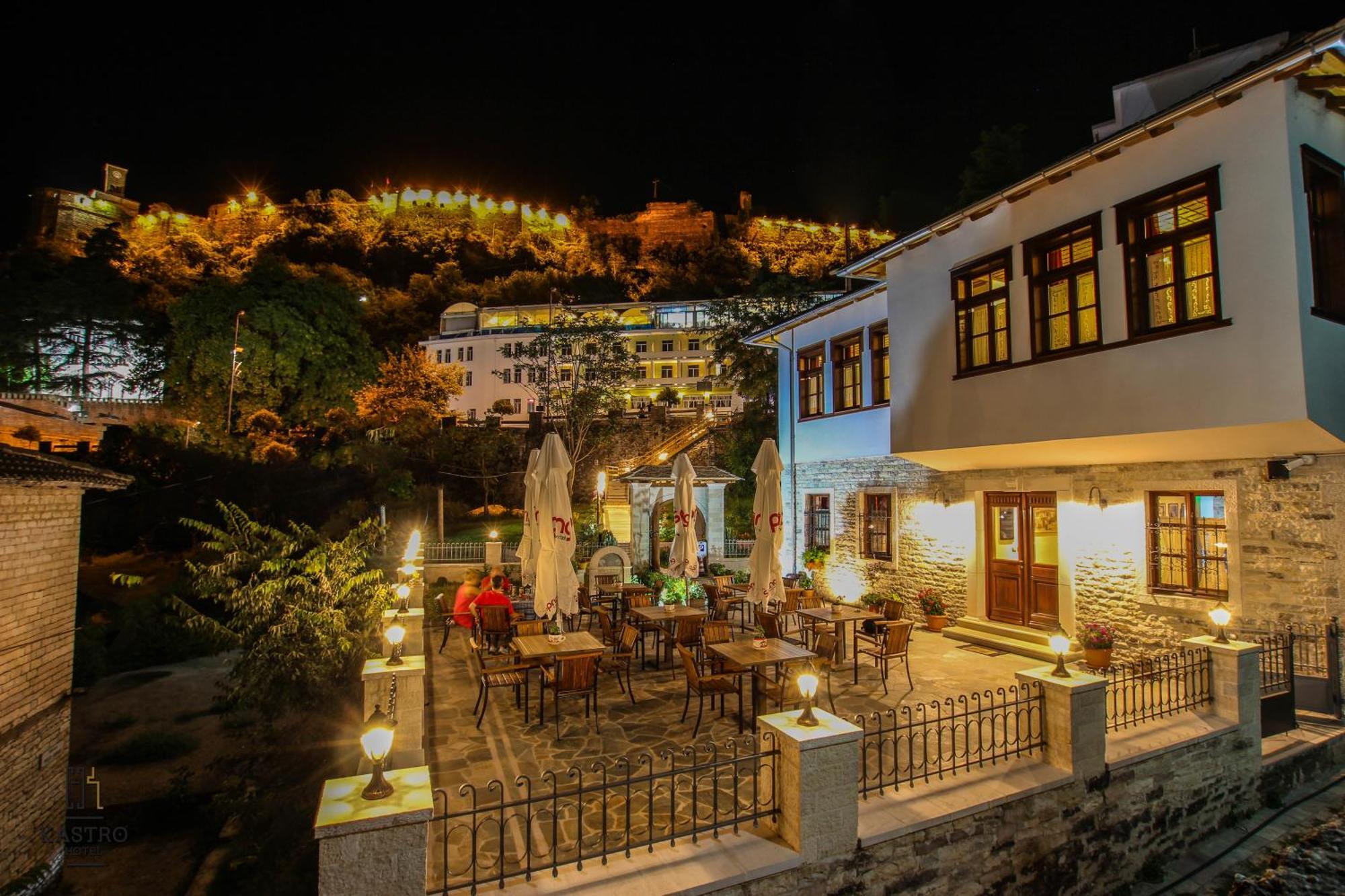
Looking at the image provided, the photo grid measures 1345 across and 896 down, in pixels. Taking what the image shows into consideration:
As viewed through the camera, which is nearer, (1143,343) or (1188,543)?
(1143,343)

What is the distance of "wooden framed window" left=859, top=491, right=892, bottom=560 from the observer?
1422cm

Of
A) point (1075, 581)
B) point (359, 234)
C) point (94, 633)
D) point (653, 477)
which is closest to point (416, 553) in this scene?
point (653, 477)

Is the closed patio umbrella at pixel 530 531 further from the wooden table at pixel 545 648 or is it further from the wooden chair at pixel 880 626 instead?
the wooden chair at pixel 880 626

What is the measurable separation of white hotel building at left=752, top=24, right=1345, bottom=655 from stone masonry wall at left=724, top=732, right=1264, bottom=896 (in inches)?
104

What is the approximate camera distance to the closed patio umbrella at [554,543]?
8.69 metres

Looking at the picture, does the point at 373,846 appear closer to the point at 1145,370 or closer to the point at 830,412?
the point at 1145,370

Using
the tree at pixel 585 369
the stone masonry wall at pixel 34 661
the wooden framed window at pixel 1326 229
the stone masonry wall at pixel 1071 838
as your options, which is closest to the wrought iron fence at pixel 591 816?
the stone masonry wall at pixel 1071 838

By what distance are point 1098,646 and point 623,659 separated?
716 cm

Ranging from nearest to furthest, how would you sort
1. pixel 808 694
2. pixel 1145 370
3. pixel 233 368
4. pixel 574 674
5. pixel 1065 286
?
pixel 808 694 < pixel 574 674 < pixel 1145 370 < pixel 1065 286 < pixel 233 368

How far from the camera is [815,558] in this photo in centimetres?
1593

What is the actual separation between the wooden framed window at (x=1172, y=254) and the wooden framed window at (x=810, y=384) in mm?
8075

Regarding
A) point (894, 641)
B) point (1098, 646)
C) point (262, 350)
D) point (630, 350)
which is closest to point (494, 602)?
point (894, 641)

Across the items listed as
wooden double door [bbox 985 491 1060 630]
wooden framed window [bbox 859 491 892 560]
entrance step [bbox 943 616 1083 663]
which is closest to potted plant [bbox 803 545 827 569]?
wooden framed window [bbox 859 491 892 560]

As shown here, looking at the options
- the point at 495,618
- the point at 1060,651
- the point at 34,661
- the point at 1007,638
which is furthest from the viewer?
the point at 1007,638
